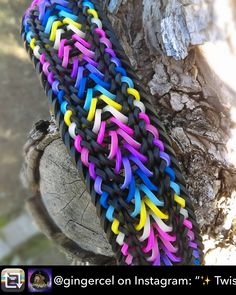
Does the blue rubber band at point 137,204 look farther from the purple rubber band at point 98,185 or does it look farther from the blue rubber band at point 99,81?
the blue rubber band at point 99,81

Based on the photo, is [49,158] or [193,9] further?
[49,158]

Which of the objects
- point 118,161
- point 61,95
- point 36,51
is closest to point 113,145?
point 118,161

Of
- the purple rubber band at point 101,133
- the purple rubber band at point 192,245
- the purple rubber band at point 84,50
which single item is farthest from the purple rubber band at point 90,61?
the purple rubber band at point 192,245

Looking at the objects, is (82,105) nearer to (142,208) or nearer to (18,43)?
(142,208)

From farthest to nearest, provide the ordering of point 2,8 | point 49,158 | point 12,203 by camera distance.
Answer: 1. point 12,203
2. point 2,8
3. point 49,158

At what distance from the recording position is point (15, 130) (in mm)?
1979

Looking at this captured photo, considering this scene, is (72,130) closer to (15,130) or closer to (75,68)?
(75,68)

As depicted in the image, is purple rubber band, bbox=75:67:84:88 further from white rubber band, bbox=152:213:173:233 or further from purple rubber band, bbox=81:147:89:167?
white rubber band, bbox=152:213:173:233

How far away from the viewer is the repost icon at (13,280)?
2.47ft

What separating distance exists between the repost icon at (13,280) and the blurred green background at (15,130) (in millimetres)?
913

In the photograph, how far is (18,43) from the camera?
1764mm

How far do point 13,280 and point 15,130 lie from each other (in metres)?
1.29

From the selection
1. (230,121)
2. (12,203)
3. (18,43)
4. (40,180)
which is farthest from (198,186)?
(12,203)

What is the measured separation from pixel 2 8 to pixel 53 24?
1.10m
